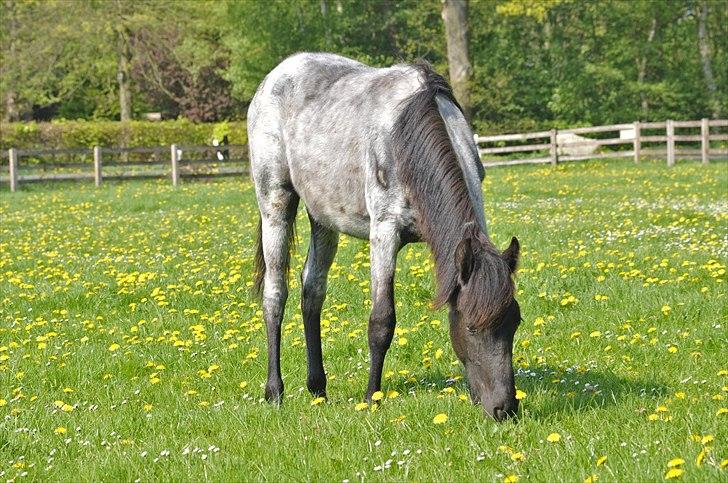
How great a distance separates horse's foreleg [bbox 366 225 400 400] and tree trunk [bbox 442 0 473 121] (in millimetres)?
24782

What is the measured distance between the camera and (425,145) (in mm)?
5504

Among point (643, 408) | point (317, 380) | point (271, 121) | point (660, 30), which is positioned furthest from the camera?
point (660, 30)

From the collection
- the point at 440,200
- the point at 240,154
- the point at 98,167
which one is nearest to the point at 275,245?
the point at 440,200

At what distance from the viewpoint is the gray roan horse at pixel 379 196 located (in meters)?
4.93

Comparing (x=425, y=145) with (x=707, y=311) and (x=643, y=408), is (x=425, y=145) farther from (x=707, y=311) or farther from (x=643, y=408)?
(x=707, y=311)

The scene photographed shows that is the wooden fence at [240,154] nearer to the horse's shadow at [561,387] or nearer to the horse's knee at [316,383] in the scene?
the horse's shadow at [561,387]

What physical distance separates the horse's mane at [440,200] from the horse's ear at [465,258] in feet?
0.15

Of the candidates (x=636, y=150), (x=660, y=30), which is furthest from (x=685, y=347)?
(x=660, y=30)

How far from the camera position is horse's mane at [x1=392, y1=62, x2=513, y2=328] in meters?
4.86

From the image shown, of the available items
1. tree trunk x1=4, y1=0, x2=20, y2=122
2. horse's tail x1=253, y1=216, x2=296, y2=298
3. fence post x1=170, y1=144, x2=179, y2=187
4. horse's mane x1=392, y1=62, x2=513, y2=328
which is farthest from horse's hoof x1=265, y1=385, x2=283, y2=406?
tree trunk x1=4, y1=0, x2=20, y2=122

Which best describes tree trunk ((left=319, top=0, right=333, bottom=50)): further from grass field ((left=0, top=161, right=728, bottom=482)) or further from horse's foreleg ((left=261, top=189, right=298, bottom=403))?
horse's foreleg ((left=261, top=189, right=298, bottom=403))

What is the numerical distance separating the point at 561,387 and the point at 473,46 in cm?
3852

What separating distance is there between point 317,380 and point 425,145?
5.62 ft

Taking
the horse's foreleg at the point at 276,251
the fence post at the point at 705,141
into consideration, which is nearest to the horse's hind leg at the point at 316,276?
the horse's foreleg at the point at 276,251
